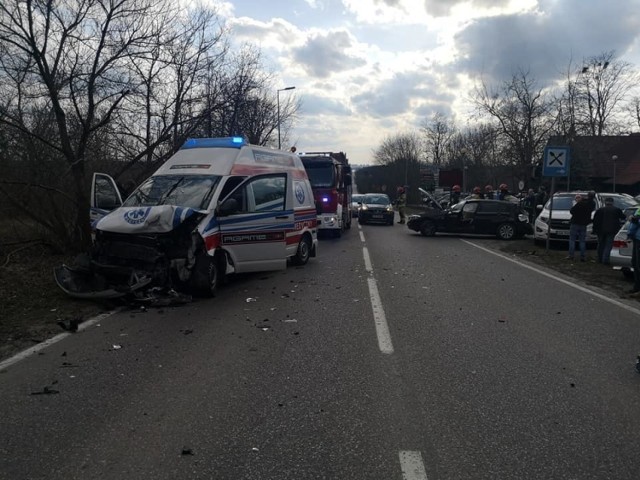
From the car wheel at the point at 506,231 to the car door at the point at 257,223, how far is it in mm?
11941

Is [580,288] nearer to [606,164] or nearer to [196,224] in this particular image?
[196,224]

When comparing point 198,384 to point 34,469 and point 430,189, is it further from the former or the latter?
point 430,189

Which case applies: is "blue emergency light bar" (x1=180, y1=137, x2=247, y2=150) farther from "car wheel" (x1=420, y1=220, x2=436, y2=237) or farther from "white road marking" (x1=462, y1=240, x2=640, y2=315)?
"car wheel" (x1=420, y1=220, x2=436, y2=237)

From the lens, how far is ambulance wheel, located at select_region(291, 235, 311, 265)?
12227 mm

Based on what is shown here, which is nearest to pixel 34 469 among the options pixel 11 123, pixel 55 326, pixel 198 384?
pixel 198 384

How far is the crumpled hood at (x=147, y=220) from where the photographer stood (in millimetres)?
7562

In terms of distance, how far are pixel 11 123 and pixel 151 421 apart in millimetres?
9805

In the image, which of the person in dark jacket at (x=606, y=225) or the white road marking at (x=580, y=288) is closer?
the white road marking at (x=580, y=288)

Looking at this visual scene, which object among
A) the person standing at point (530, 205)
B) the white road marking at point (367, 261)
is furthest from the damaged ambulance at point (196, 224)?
the person standing at point (530, 205)

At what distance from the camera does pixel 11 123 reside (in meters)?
11.2

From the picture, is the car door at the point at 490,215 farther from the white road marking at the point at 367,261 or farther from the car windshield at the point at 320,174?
the white road marking at the point at 367,261

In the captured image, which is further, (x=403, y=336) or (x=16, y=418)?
(x=403, y=336)

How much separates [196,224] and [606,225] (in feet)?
32.9

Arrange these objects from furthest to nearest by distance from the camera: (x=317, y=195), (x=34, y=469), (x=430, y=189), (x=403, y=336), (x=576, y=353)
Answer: (x=430, y=189) < (x=317, y=195) < (x=403, y=336) < (x=576, y=353) < (x=34, y=469)
